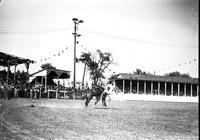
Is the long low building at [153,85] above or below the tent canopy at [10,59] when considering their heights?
below

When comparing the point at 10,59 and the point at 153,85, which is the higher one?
the point at 10,59

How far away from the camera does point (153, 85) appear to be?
5244 centimetres

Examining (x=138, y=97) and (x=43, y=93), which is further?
(x=138, y=97)

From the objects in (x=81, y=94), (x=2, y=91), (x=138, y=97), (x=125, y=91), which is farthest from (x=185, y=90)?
(x=2, y=91)

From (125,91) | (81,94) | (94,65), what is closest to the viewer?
(81,94)

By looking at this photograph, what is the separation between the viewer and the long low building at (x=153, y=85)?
50797 mm

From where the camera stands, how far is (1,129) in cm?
631

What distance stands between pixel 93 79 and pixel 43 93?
1825 inches

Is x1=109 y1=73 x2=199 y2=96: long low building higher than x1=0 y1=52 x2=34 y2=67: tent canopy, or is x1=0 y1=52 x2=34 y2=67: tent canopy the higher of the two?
x1=0 y1=52 x2=34 y2=67: tent canopy

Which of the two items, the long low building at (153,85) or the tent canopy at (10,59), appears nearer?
the tent canopy at (10,59)

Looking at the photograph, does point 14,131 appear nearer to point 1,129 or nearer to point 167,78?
point 1,129

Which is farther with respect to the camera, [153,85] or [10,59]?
[153,85]

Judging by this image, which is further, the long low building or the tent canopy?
the long low building

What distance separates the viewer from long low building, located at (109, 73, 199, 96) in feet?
167
